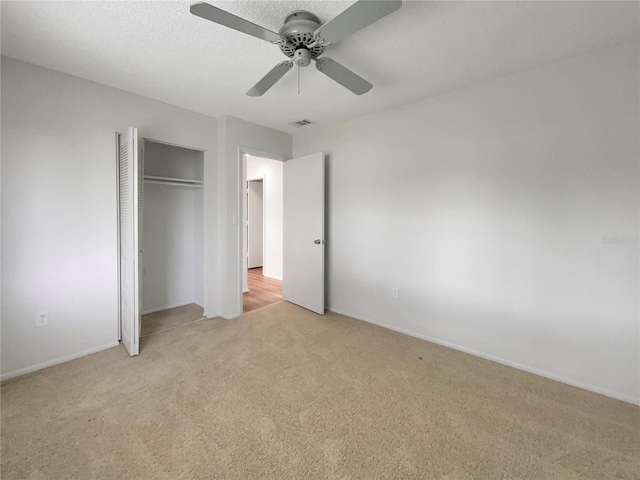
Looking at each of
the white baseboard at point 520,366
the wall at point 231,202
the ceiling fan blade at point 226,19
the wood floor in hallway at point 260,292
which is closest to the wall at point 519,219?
the white baseboard at point 520,366

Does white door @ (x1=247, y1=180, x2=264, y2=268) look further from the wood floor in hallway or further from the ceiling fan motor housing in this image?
the ceiling fan motor housing

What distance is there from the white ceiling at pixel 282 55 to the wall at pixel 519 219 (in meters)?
0.30

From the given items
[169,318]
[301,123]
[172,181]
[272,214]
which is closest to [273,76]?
A: [301,123]

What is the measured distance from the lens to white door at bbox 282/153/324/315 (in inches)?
141

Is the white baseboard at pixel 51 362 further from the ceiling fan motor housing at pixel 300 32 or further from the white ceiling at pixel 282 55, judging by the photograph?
the ceiling fan motor housing at pixel 300 32

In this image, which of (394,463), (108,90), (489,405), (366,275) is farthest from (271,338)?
(108,90)

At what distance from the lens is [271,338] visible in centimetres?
291

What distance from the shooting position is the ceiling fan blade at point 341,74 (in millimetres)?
1729

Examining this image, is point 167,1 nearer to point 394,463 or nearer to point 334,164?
point 334,164

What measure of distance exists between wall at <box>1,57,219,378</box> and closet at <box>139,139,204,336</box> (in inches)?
32.7

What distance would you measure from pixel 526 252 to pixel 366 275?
161 centimetres

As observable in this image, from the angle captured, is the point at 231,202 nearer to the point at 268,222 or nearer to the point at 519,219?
the point at 268,222

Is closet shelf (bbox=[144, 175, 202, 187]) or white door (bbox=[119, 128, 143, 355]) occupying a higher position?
closet shelf (bbox=[144, 175, 202, 187])

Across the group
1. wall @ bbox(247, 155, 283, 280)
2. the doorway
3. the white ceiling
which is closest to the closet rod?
the white ceiling
